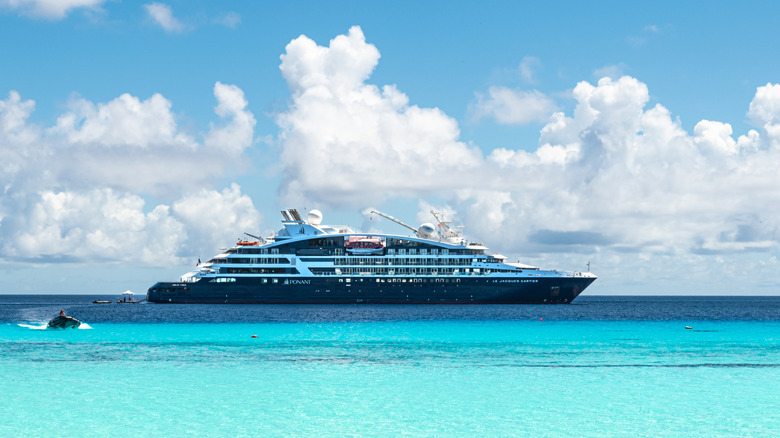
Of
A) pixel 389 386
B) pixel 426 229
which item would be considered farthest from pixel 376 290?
pixel 389 386

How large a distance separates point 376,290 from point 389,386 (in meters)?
89.9

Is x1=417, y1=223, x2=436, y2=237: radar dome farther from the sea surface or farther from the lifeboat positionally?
the sea surface

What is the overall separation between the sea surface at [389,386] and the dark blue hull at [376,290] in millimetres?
61573

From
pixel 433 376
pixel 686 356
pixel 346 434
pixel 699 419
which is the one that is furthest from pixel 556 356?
pixel 346 434

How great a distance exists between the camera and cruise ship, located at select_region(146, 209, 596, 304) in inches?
4791

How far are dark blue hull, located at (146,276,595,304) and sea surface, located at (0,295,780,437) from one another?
202 ft

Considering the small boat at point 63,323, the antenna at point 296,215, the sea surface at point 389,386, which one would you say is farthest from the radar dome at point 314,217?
the sea surface at point 389,386

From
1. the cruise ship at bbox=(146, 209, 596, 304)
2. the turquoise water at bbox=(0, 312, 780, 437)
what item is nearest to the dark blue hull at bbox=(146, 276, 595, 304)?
the cruise ship at bbox=(146, 209, 596, 304)

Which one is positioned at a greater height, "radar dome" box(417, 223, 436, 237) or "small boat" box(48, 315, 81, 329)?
"radar dome" box(417, 223, 436, 237)

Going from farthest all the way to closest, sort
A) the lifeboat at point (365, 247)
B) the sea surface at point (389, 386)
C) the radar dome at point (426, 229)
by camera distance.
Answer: the radar dome at point (426, 229) → the lifeboat at point (365, 247) → the sea surface at point (389, 386)

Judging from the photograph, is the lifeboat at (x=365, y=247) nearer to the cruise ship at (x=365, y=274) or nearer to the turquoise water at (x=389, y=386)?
the cruise ship at (x=365, y=274)

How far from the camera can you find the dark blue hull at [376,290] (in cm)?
12112

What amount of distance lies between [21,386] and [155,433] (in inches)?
467

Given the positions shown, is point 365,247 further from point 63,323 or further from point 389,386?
point 389,386
